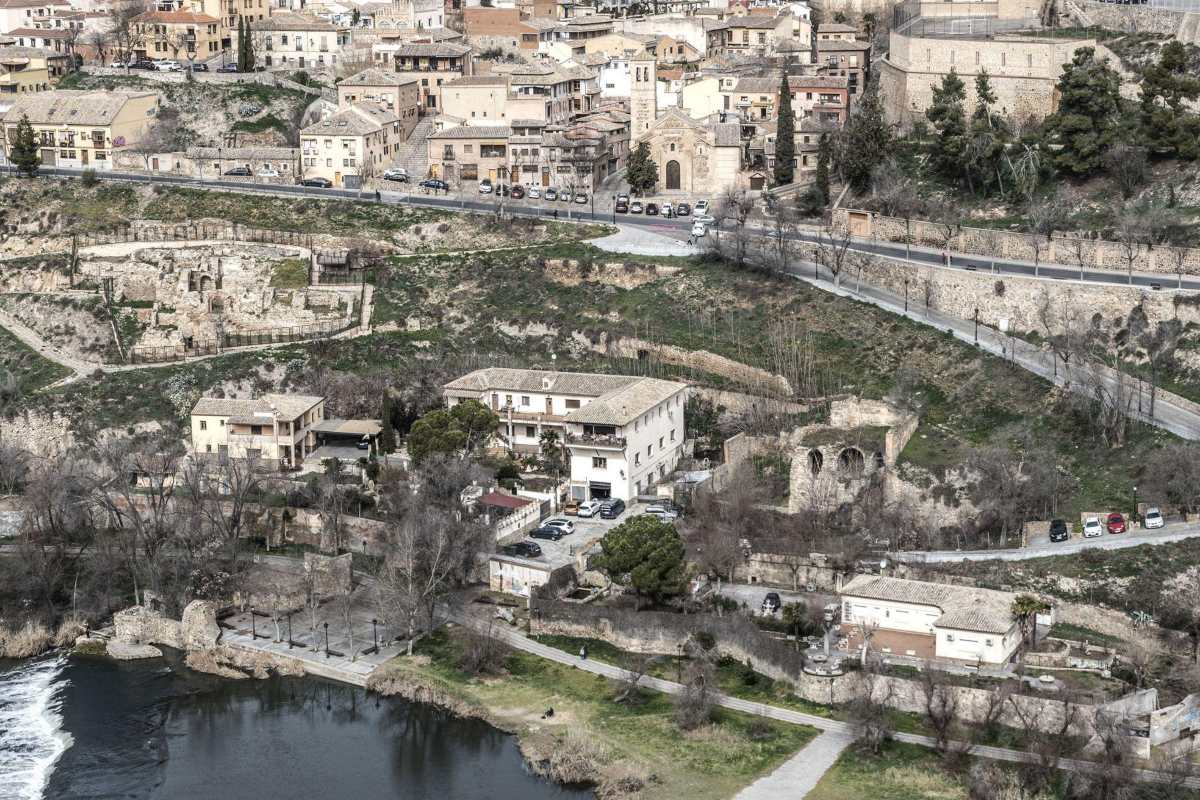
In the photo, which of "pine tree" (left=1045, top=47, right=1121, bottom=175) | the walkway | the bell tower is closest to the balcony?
the walkway

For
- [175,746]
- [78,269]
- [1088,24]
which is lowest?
[175,746]

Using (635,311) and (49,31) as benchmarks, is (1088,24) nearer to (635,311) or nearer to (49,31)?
(635,311)

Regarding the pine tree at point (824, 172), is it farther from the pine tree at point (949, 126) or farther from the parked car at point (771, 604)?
the parked car at point (771, 604)

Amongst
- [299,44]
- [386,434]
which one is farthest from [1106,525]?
[299,44]

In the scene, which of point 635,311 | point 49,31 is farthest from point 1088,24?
point 49,31

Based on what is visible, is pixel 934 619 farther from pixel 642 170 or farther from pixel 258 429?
pixel 642 170

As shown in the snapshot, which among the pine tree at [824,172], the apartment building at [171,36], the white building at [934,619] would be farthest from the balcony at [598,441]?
the apartment building at [171,36]
